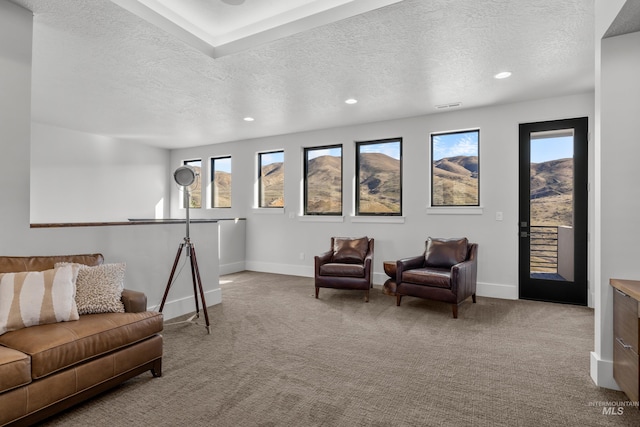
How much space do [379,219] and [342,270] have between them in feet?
4.52

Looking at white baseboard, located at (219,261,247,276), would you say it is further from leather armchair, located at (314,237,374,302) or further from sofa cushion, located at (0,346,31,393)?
sofa cushion, located at (0,346,31,393)

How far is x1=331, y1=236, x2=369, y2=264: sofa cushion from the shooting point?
5.00m

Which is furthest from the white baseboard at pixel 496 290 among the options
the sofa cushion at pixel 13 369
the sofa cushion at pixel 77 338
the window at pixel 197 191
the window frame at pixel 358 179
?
the window at pixel 197 191

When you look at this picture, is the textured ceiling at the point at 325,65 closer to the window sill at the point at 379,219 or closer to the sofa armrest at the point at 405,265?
the window sill at the point at 379,219

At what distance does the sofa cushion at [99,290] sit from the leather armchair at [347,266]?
2675 millimetres

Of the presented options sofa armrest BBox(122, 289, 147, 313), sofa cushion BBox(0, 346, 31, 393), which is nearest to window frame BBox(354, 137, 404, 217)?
sofa armrest BBox(122, 289, 147, 313)

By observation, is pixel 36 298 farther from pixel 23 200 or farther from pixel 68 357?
pixel 23 200

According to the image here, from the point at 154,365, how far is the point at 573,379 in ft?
9.91

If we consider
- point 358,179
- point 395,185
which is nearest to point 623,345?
point 395,185

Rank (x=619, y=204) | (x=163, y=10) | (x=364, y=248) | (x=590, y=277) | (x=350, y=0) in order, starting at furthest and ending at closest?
(x=364, y=248) → (x=590, y=277) → (x=163, y=10) → (x=350, y=0) → (x=619, y=204)

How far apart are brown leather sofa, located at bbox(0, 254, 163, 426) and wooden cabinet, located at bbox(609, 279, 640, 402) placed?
303 centimetres

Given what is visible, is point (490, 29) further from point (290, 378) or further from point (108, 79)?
point (108, 79)

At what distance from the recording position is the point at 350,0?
2660 mm

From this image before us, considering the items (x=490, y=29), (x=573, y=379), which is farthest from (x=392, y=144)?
(x=573, y=379)
